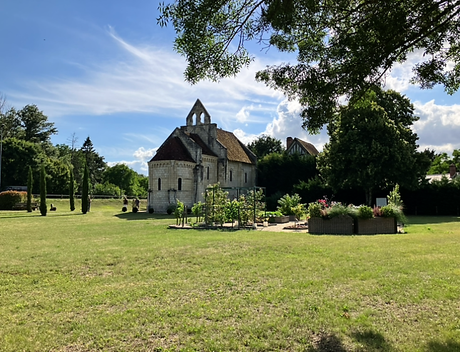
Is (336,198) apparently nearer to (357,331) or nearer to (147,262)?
(147,262)

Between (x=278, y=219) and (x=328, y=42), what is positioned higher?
(x=328, y=42)

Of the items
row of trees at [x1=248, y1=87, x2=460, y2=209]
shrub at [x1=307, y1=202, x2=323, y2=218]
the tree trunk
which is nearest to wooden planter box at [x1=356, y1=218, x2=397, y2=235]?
shrub at [x1=307, y1=202, x2=323, y2=218]

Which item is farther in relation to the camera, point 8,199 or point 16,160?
point 16,160

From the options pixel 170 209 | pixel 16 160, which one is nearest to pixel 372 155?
pixel 170 209

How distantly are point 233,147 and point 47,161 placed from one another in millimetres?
30667

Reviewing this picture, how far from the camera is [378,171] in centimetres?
3095

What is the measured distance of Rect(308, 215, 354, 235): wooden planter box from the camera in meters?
15.9

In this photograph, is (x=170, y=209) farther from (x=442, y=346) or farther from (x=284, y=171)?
(x=442, y=346)

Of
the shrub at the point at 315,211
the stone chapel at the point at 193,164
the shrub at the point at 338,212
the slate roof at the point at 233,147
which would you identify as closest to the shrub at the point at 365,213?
the shrub at the point at 338,212

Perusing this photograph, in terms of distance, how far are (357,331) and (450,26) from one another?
17.2ft

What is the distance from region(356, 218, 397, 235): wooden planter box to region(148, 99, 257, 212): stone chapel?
991 inches

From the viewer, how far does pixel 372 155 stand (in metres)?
30.9

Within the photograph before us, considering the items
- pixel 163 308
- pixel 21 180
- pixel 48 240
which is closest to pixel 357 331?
pixel 163 308

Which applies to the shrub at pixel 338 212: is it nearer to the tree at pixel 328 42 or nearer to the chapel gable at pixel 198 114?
the tree at pixel 328 42
